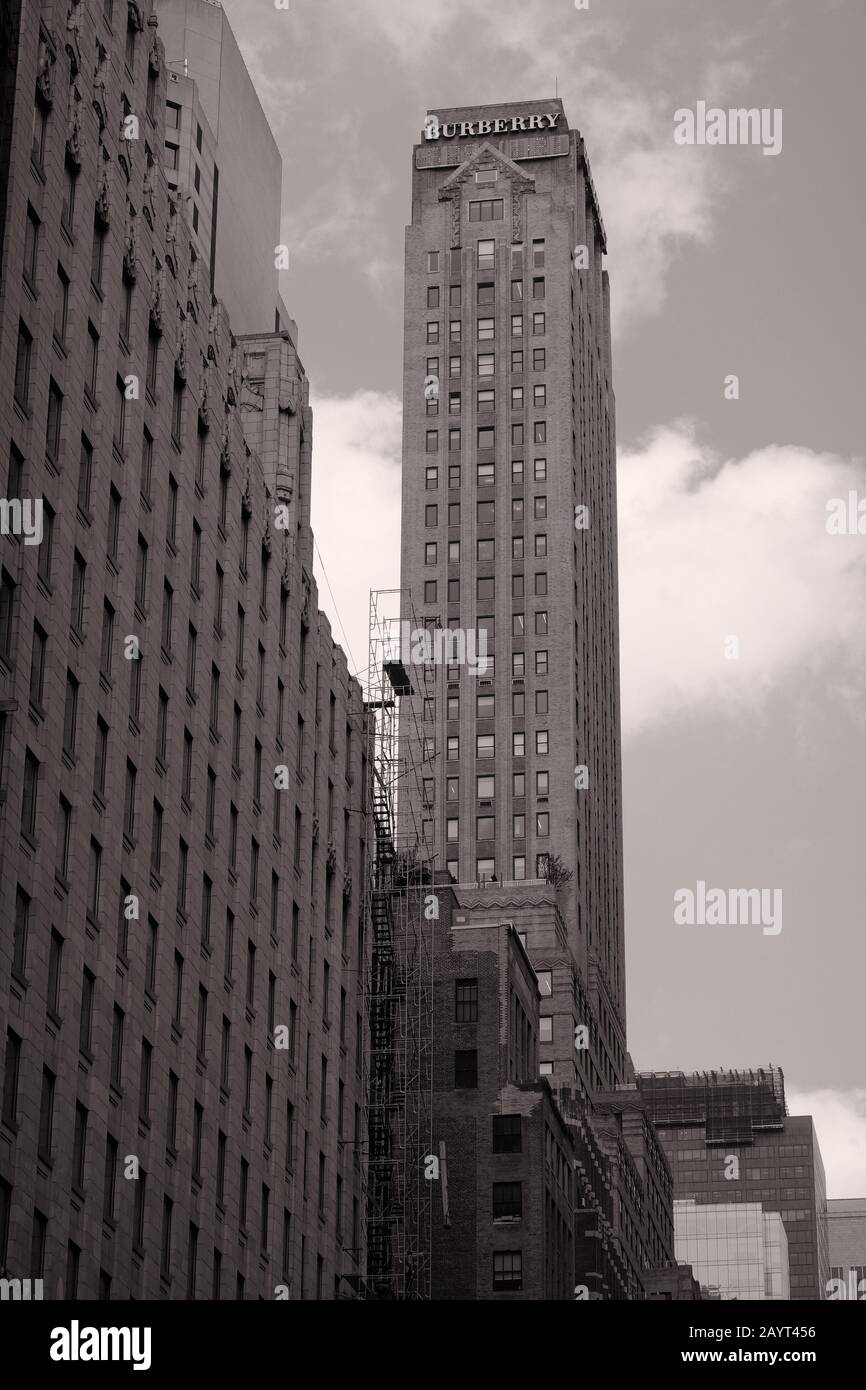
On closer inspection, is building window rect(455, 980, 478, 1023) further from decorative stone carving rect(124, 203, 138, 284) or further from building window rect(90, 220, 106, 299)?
building window rect(90, 220, 106, 299)

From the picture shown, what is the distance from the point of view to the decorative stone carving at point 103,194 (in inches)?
2491

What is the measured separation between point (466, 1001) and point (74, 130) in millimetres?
54837

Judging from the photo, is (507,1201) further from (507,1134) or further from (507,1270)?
(507,1270)

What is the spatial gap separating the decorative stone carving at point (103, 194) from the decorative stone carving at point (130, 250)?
74.9 inches

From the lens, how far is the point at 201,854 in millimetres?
67375

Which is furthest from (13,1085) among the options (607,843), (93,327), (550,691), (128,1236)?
(607,843)

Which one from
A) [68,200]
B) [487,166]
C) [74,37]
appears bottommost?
[68,200]

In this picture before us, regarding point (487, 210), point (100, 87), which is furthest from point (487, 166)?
point (100, 87)

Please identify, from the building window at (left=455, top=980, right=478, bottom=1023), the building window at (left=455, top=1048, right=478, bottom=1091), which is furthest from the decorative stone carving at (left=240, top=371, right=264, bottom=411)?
the building window at (left=455, top=1048, right=478, bottom=1091)

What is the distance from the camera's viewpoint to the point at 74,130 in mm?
61594

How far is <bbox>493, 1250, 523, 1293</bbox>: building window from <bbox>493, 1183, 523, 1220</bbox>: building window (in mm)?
1723

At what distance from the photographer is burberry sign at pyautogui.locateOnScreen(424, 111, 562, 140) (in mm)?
186375
